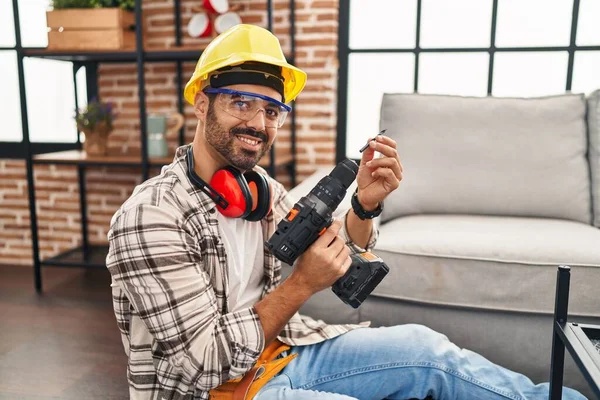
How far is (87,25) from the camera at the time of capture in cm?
244

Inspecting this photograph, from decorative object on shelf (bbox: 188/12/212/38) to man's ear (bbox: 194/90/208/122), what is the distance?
1.57m

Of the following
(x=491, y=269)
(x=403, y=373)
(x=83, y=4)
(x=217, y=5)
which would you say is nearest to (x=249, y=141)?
(x=403, y=373)

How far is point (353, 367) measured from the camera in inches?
47.4

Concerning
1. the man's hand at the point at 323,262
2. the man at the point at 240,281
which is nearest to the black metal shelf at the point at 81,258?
the man at the point at 240,281

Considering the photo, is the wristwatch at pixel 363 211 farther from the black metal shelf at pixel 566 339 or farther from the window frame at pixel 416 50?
the window frame at pixel 416 50

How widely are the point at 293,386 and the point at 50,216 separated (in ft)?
8.05

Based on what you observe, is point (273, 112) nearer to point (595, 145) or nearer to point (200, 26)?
point (595, 145)

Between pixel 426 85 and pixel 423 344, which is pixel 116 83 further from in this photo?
pixel 423 344

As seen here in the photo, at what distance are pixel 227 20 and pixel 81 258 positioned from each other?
1.55m

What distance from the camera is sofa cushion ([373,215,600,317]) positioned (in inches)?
58.4

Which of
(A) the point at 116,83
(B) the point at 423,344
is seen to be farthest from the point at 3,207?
(B) the point at 423,344

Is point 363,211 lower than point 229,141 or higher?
lower

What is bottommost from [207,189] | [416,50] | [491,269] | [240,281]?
[491,269]

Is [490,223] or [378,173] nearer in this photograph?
[378,173]
